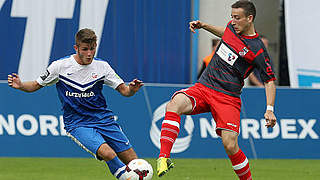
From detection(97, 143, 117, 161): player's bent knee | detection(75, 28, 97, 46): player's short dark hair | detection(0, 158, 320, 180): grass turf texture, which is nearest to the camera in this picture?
detection(97, 143, 117, 161): player's bent knee

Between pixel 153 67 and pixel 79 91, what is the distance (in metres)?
8.11

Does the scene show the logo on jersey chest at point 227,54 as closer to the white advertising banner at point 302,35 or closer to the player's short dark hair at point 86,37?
the player's short dark hair at point 86,37

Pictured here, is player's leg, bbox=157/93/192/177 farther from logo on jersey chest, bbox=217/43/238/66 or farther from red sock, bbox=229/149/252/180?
red sock, bbox=229/149/252/180

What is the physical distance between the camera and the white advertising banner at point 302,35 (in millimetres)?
14992

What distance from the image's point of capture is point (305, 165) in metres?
11.8

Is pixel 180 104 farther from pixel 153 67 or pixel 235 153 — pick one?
pixel 153 67

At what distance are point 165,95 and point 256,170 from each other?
2498 mm

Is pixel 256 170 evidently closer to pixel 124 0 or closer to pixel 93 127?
pixel 93 127

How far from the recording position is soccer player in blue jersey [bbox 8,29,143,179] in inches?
298

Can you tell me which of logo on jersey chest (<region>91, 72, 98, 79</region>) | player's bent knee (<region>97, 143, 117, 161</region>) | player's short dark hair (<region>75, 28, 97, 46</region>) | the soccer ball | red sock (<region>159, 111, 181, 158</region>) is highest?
player's short dark hair (<region>75, 28, 97, 46</region>)

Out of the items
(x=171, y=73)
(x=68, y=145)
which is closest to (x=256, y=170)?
(x=68, y=145)

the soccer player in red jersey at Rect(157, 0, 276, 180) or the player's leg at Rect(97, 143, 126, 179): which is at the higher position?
the soccer player in red jersey at Rect(157, 0, 276, 180)

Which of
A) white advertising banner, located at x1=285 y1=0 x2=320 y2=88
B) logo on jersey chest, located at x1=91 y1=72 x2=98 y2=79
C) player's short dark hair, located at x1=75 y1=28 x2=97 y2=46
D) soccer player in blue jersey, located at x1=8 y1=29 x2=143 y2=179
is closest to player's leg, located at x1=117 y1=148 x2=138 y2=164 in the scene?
soccer player in blue jersey, located at x1=8 y1=29 x2=143 y2=179

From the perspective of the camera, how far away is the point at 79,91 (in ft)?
25.2
